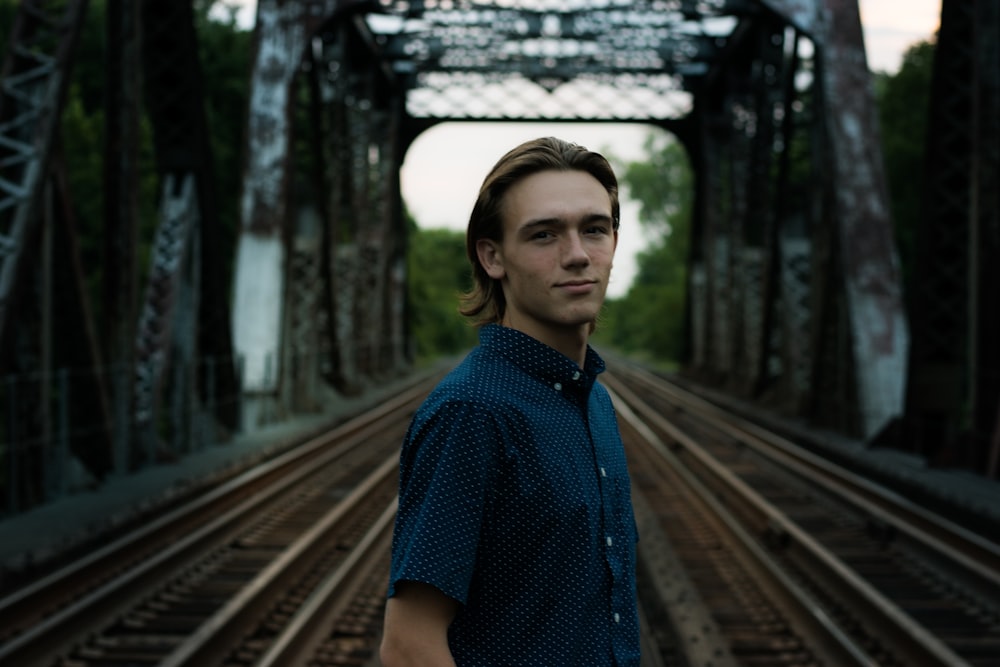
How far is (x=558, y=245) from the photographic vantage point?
5.54 ft

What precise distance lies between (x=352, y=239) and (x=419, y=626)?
23.6 m

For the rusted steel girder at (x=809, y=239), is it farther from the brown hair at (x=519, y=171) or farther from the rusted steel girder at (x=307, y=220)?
the brown hair at (x=519, y=171)

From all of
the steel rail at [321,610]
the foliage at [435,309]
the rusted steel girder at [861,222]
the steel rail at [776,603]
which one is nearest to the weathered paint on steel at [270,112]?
the rusted steel girder at [861,222]

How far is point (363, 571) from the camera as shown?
7402mm

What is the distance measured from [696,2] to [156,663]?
18.0 metres

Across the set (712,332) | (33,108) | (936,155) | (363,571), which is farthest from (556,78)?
(363,571)

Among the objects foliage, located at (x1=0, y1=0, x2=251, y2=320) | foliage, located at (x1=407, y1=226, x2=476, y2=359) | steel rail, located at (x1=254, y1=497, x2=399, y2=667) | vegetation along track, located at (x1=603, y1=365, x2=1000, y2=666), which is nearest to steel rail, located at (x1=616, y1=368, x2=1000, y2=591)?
vegetation along track, located at (x1=603, y1=365, x2=1000, y2=666)

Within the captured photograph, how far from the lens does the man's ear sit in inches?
69.2

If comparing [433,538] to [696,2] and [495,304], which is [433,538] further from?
[696,2]

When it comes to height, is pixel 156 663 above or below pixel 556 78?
below

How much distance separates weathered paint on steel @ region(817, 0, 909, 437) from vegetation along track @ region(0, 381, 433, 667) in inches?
244

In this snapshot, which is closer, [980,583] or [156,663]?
[156,663]

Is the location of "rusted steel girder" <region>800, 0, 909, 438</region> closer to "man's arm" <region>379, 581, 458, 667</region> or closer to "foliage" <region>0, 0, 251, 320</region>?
"man's arm" <region>379, 581, 458, 667</region>

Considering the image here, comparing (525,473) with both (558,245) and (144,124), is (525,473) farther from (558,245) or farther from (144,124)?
(144,124)
